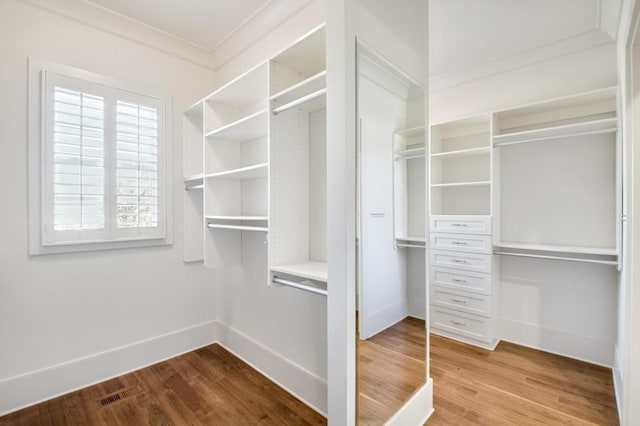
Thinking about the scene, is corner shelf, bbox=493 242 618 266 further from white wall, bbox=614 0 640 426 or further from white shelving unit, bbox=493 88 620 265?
white wall, bbox=614 0 640 426

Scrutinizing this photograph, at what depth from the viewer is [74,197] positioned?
2.25 meters

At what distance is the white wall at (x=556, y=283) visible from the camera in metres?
2.53

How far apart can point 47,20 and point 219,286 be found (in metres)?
2.53

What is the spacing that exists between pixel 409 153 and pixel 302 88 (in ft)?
2.45

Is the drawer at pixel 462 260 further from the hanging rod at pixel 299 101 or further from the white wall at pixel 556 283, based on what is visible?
the hanging rod at pixel 299 101

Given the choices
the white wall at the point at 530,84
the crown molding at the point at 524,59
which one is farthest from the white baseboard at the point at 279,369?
the crown molding at the point at 524,59

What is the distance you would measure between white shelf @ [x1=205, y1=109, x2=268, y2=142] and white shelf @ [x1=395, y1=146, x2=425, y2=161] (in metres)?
0.87

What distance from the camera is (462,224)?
302 cm

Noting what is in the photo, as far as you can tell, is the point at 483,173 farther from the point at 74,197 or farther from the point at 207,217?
the point at 74,197

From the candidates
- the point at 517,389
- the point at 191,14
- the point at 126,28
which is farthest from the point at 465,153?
the point at 126,28

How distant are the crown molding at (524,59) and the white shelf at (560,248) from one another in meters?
1.72

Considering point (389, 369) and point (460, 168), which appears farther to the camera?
point (460, 168)

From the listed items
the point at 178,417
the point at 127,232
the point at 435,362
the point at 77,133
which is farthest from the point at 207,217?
the point at 435,362

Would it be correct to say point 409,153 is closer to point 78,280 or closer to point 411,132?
point 411,132
